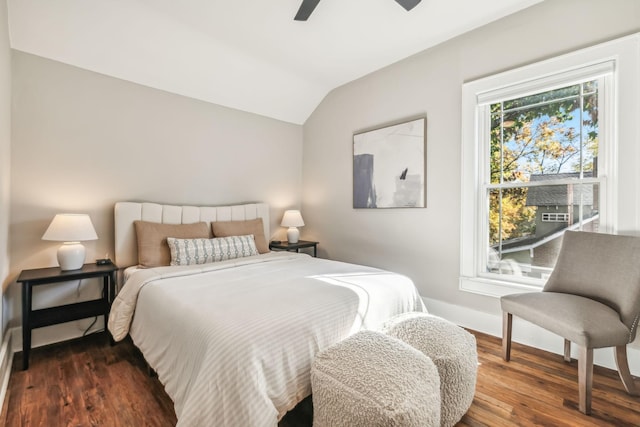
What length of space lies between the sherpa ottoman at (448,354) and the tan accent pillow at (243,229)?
1.96m

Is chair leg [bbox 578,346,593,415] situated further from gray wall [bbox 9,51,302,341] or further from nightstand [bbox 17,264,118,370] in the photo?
gray wall [bbox 9,51,302,341]

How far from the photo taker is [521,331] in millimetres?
2430

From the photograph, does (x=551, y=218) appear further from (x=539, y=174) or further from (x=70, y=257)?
(x=70, y=257)

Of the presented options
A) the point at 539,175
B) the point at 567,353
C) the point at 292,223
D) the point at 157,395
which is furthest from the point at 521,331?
the point at 157,395

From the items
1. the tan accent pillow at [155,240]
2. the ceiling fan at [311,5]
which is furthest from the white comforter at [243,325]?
the ceiling fan at [311,5]

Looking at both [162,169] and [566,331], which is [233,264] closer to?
[162,169]

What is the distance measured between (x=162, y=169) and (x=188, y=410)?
2529 millimetres

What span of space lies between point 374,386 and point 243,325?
2.07 ft

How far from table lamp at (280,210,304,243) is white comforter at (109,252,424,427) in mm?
1451

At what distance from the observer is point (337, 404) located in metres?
1.19

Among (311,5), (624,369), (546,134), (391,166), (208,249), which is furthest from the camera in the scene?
(391,166)

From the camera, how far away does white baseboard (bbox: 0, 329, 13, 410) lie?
68.6 inches

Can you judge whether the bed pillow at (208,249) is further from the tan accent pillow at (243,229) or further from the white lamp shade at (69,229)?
the white lamp shade at (69,229)

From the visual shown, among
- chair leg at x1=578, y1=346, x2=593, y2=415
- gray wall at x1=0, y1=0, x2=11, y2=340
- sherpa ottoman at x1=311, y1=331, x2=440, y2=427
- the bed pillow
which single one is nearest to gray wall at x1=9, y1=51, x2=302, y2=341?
gray wall at x1=0, y1=0, x2=11, y2=340
